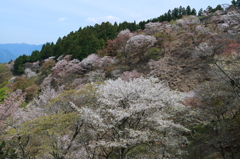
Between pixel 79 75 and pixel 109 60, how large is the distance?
6815 mm

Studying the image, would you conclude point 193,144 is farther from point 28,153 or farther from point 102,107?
point 28,153

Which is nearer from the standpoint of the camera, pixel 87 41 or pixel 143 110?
pixel 143 110

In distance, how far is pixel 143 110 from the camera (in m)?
9.62

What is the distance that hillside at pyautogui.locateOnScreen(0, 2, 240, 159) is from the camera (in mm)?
9485

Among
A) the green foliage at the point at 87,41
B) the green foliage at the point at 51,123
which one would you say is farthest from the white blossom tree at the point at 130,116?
the green foliage at the point at 87,41

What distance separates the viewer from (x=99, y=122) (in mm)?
9117

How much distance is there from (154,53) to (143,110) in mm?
19742

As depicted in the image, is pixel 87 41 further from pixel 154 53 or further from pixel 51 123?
pixel 51 123

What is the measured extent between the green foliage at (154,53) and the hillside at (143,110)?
17 cm

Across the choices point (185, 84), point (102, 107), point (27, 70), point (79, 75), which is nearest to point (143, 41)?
point (185, 84)

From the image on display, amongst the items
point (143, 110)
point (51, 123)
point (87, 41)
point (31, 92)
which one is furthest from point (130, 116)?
point (87, 41)

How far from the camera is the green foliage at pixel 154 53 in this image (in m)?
27.5

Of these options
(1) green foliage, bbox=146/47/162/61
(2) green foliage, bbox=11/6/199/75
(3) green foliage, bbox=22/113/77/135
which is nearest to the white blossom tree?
(3) green foliage, bbox=22/113/77/135

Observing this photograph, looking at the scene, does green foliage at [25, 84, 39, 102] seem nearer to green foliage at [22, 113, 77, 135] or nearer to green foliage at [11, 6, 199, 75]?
green foliage at [11, 6, 199, 75]
